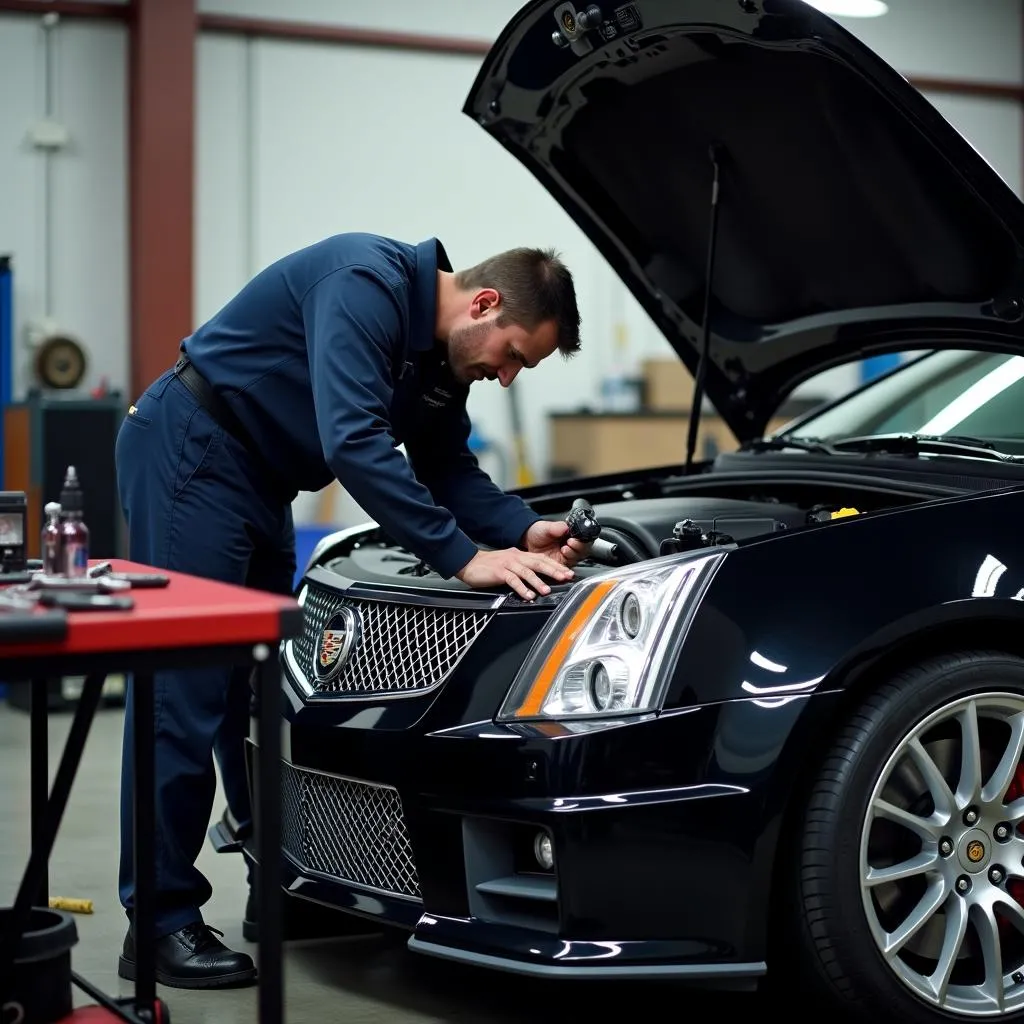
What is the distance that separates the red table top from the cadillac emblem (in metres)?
0.67

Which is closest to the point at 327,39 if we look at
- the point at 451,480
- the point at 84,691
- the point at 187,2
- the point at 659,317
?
the point at 187,2

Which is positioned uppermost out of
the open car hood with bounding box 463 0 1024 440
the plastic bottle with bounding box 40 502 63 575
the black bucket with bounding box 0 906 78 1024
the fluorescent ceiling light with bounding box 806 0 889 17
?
the fluorescent ceiling light with bounding box 806 0 889 17

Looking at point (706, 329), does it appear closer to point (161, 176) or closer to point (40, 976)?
Answer: point (40, 976)

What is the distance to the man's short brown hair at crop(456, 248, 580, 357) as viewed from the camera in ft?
8.68

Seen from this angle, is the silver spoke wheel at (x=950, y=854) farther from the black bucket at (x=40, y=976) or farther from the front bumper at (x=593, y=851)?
the black bucket at (x=40, y=976)

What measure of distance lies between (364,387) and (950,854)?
1.14 metres

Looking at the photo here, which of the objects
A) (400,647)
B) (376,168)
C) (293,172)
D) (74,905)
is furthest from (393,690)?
(376,168)

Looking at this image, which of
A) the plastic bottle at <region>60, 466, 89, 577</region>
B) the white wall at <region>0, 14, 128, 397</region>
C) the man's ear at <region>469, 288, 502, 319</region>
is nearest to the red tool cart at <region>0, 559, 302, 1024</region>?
the plastic bottle at <region>60, 466, 89, 577</region>

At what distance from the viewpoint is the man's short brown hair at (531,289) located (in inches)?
104

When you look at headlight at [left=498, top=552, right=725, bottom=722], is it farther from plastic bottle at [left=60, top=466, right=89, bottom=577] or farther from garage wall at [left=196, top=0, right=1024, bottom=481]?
garage wall at [left=196, top=0, right=1024, bottom=481]

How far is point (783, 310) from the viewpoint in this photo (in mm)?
3438

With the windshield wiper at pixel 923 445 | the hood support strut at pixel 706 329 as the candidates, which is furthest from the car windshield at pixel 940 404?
the hood support strut at pixel 706 329

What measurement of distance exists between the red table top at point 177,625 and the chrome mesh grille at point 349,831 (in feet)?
1.93

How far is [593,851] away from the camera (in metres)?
2.15
